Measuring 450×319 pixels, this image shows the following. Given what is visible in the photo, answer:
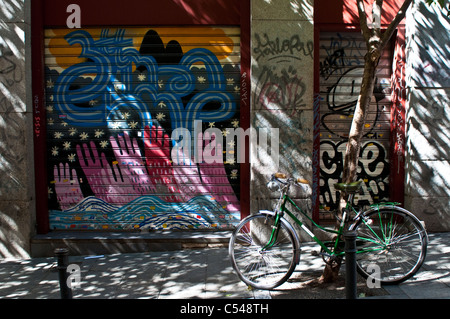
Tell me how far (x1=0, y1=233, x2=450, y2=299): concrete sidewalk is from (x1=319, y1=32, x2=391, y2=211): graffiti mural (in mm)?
1248

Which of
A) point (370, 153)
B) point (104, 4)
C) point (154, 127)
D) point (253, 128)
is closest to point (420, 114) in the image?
point (370, 153)

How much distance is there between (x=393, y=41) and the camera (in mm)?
7043

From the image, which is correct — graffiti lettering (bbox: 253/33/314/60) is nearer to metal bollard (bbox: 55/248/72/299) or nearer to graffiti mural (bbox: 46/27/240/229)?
graffiti mural (bbox: 46/27/240/229)

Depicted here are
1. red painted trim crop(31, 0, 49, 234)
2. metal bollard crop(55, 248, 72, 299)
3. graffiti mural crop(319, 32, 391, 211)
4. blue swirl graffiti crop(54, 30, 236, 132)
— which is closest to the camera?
metal bollard crop(55, 248, 72, 299)

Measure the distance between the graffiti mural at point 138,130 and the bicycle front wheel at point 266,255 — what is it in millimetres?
1888

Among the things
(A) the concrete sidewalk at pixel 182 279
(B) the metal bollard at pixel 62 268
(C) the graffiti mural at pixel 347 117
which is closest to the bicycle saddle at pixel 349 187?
(A) the concrete sidewalk at pixel 182 279

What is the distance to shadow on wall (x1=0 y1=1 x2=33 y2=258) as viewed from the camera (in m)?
6.48

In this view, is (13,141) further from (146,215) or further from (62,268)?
(62,268)

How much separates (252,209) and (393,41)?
12.2 feet

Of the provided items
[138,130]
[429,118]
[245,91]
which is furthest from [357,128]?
[138,130]

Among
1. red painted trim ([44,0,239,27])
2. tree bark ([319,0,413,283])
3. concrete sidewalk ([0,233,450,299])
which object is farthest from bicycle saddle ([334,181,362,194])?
red painted trim ([44,0,239,27])

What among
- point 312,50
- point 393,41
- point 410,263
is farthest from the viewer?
point 393,41

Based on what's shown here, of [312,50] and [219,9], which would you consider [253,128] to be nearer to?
[312,50]

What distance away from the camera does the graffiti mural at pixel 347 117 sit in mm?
7078
